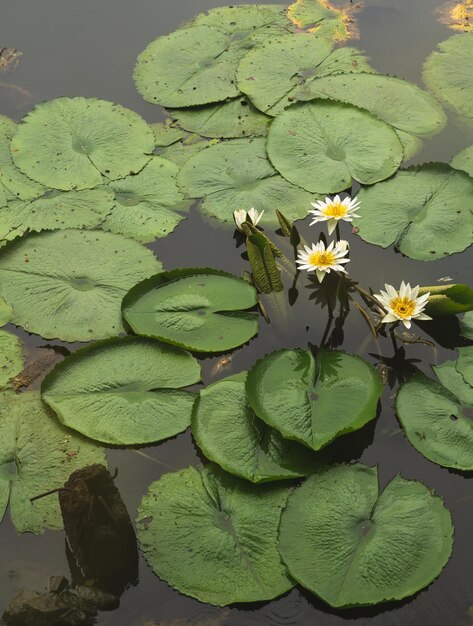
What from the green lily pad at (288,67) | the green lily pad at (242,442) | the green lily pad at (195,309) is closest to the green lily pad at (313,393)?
the green lily pad at (242,442)

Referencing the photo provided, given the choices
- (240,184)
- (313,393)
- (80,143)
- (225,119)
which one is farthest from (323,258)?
(80,143)

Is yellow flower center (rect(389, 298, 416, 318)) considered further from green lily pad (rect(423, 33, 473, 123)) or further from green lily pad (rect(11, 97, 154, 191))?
green lily pad (rect(423, 33, 473, 123))

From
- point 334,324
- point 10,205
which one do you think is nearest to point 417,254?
point 334,324

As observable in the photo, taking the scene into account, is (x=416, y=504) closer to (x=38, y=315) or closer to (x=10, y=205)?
(x=38, y=315)

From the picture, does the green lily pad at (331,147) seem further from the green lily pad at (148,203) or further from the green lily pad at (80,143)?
the green lily pad at (80,143)

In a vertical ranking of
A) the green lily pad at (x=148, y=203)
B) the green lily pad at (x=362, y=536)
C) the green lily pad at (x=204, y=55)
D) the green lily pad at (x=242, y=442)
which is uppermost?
the green lily pad at (x=204, y=55)

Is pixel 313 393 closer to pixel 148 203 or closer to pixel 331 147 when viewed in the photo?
pixel 148 203
